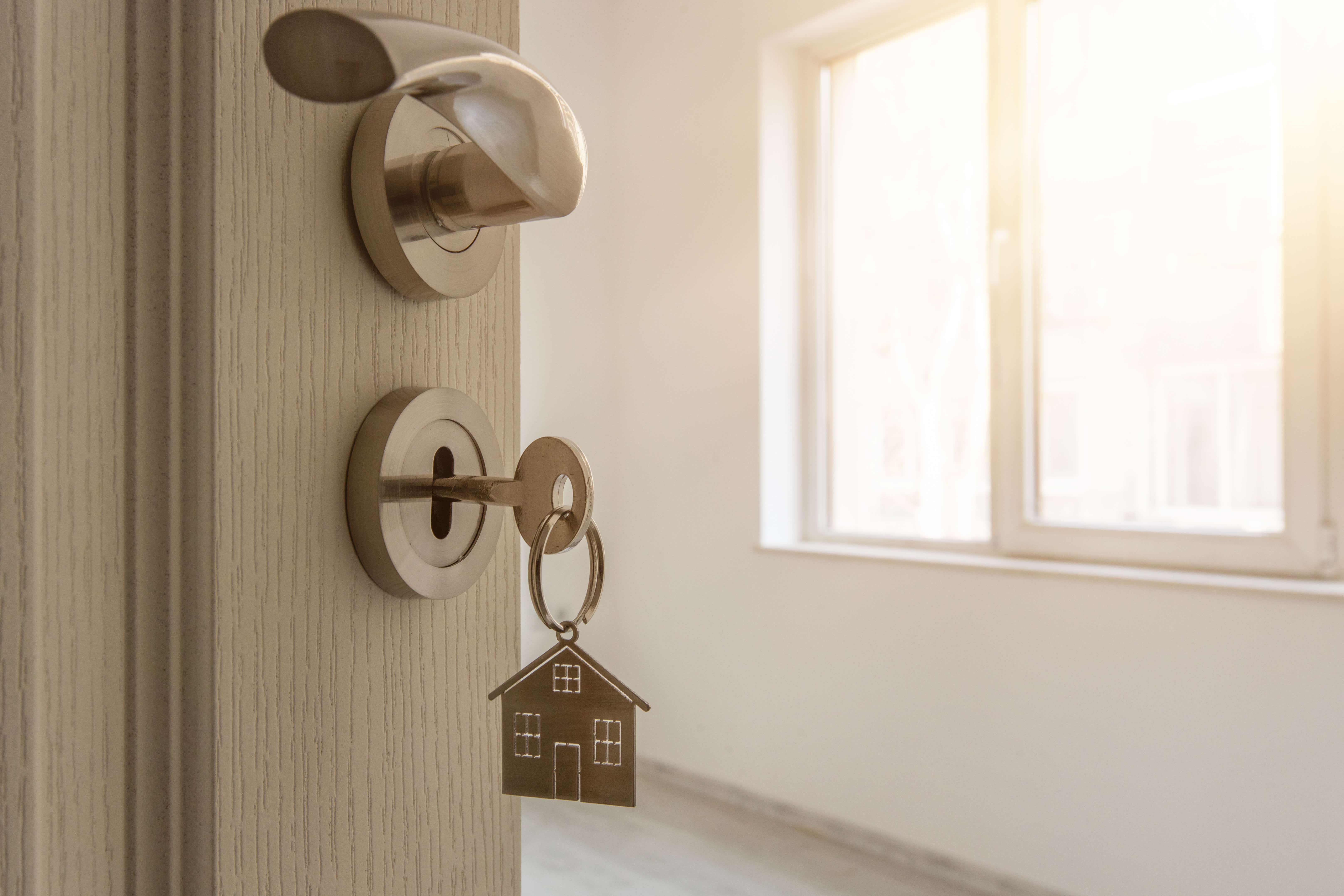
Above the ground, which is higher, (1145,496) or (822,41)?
(822,41)

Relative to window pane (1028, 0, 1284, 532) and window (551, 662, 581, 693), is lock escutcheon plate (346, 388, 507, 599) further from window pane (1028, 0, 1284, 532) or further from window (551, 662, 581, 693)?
window pane (1028, 0, 1284, 532)

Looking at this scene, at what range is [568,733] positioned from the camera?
0.29 meters

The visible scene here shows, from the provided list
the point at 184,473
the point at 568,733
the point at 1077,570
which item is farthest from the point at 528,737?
the point at 1077,570

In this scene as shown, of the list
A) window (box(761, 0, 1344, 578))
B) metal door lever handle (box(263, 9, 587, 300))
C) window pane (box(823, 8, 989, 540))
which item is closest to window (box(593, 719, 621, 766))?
metal door lever handle (box(263, 9, 587, 300))

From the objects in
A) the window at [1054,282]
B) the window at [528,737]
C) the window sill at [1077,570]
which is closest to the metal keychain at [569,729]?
the window at [528,737]

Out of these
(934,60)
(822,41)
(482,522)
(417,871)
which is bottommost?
(417,871)

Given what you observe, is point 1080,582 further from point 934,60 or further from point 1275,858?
point 934,60

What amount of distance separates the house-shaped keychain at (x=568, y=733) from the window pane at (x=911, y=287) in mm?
1992

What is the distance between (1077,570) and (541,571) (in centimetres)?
176

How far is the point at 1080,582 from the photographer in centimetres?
179

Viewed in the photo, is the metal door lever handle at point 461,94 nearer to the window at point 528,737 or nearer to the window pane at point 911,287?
the window at point 528,737

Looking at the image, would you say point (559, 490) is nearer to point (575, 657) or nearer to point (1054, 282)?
point (575, 657)

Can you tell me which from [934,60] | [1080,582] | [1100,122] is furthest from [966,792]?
[934,60]

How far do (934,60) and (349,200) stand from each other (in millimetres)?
2278
